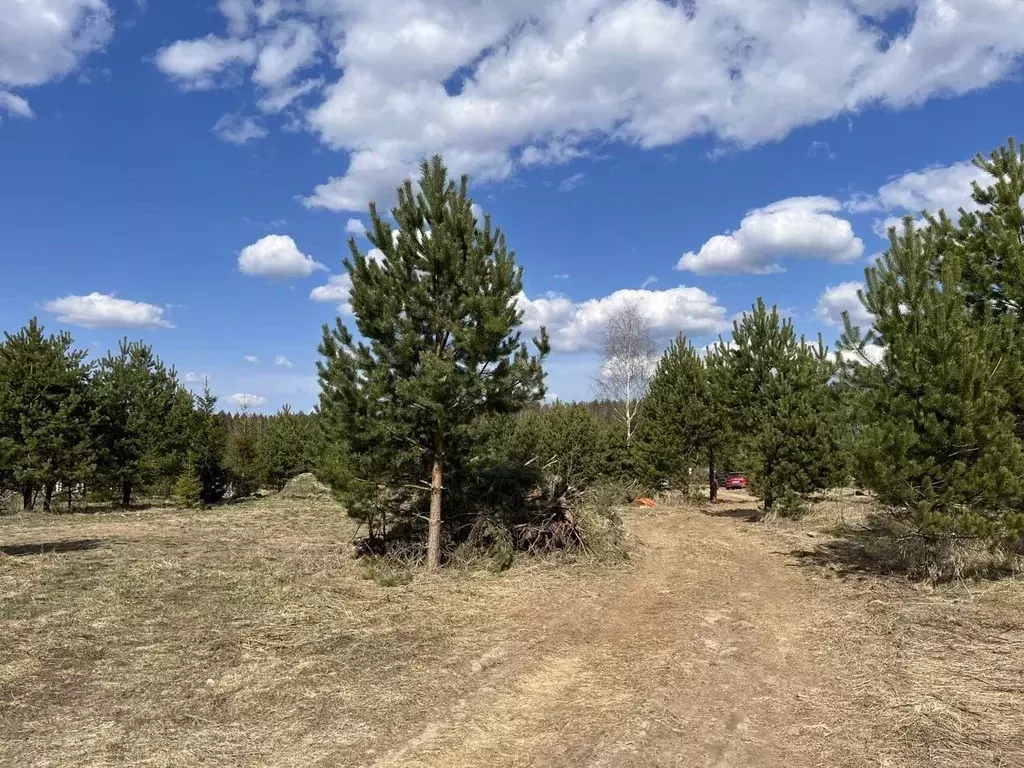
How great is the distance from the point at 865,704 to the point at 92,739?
548cm

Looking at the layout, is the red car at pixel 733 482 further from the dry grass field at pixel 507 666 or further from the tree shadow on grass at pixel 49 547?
the tree shadow on grass at pixel 49 547

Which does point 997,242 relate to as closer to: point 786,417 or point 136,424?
point 786,417

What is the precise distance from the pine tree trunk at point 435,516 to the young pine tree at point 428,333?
0.02 metres

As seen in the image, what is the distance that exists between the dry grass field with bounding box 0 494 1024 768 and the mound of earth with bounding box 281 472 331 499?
15.4m

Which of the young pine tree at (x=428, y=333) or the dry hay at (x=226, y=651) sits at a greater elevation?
the young pine tree at (x=428, y=333)

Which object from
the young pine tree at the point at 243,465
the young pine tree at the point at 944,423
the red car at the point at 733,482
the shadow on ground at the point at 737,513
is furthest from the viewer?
the red car at the point at 733,482

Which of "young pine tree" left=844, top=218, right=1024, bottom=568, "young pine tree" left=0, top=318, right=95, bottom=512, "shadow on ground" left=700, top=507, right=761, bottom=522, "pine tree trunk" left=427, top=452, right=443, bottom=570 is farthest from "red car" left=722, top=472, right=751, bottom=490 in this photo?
Result: "young pine tree" left=0, top=318, right=95, bottom=512

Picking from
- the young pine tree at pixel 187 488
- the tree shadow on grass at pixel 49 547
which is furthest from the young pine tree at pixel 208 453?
the tree shadow on grass at pixel 49 547

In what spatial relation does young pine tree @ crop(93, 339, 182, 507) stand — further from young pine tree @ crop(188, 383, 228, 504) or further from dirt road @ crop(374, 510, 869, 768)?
dirt road @ crop(374, 510, 869, 768)

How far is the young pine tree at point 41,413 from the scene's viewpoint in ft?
59.8

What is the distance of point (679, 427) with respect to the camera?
2194cm

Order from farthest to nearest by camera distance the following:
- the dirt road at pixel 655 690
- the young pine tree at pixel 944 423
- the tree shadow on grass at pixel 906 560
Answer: the tree shadow on grass at pixel 906 560, the young pine tree at pixel 944 423, the dirt road at pixel 655 690

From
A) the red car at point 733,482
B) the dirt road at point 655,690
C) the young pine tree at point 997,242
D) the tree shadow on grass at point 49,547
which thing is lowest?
the dirt road at point 655,690

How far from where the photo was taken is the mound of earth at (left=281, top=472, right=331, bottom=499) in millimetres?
26733
